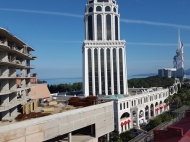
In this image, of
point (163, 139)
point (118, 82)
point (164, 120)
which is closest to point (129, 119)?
point (164, 120)

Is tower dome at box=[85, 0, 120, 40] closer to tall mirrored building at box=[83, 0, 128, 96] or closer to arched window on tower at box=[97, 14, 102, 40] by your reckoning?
arched window on tower at box=[97, 14, 102, 40]

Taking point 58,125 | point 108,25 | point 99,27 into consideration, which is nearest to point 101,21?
point 99,27

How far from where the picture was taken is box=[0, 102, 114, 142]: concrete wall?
2605cm

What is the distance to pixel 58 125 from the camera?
31.2 m

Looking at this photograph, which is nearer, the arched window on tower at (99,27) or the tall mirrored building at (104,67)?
the tall mirrored building at (104,67)

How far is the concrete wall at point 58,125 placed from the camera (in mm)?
26050

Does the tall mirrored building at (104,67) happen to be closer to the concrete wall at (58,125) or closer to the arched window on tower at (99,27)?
the arched window on tower at (99,27)

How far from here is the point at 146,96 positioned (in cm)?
7525

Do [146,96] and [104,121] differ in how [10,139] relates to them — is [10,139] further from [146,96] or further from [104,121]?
[146,96]

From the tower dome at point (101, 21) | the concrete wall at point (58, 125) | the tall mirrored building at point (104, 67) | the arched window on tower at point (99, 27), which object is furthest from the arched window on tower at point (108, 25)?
the concrete wall at point (58, 125)

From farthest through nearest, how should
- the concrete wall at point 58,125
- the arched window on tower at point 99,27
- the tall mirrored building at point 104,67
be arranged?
the arched window on tower at point 99,27 < the tall mirrored building at point 104,67 < the concrete wall at point 58,125

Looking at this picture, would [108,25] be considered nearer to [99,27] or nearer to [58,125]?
[99,27]

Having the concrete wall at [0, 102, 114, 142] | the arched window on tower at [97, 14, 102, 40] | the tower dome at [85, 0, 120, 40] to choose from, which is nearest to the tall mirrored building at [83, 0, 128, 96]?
the arched window on tower at [97, 14, 102, 40]

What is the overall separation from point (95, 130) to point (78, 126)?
4894mm
